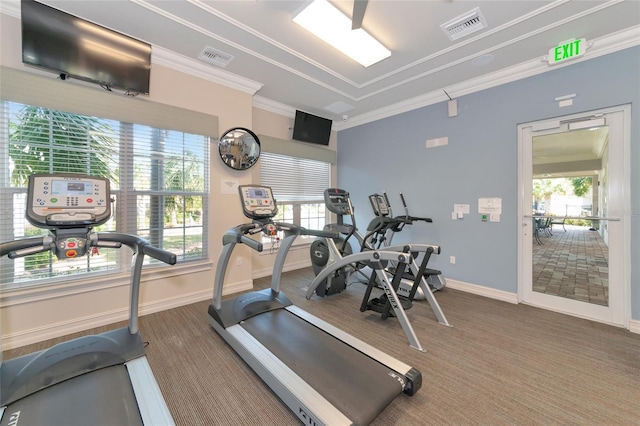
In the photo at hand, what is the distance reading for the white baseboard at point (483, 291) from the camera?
10.9ft

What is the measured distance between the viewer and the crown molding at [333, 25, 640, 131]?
2605 millimetres

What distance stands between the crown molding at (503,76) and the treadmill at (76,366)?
13.9 feet

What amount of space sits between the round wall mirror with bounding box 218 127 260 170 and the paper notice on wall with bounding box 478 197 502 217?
3364 millimetres

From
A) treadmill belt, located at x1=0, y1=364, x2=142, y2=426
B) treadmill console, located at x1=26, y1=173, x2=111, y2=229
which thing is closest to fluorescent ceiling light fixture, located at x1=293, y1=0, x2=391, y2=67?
treadmill console, located at x1=26, y1=173, x2=111, y2=229

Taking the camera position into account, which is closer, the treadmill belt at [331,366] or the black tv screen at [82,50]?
the treadmill belt at [331,366]

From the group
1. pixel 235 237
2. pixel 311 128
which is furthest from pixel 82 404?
pixel 311 128

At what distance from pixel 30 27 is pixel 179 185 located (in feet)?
5.91

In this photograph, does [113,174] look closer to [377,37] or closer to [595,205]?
[377,37]

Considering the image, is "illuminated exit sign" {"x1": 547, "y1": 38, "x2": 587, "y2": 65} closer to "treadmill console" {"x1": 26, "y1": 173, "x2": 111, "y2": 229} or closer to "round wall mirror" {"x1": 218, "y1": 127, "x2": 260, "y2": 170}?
"round wall mirror" {"x1": 218, "y1": 127, "x2": 260, "y2": 170}

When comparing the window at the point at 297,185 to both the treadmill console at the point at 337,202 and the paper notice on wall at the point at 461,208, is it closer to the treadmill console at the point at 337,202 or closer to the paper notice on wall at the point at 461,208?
the treadmill console at the point at 337,202

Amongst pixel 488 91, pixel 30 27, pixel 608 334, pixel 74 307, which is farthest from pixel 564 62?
pixel 74 307

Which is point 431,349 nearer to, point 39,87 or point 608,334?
point 608,334

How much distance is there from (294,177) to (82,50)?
3199 millimetres

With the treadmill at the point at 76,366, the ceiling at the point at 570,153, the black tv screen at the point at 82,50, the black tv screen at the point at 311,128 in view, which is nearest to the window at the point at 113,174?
the black tv screen at the point at 82,50
